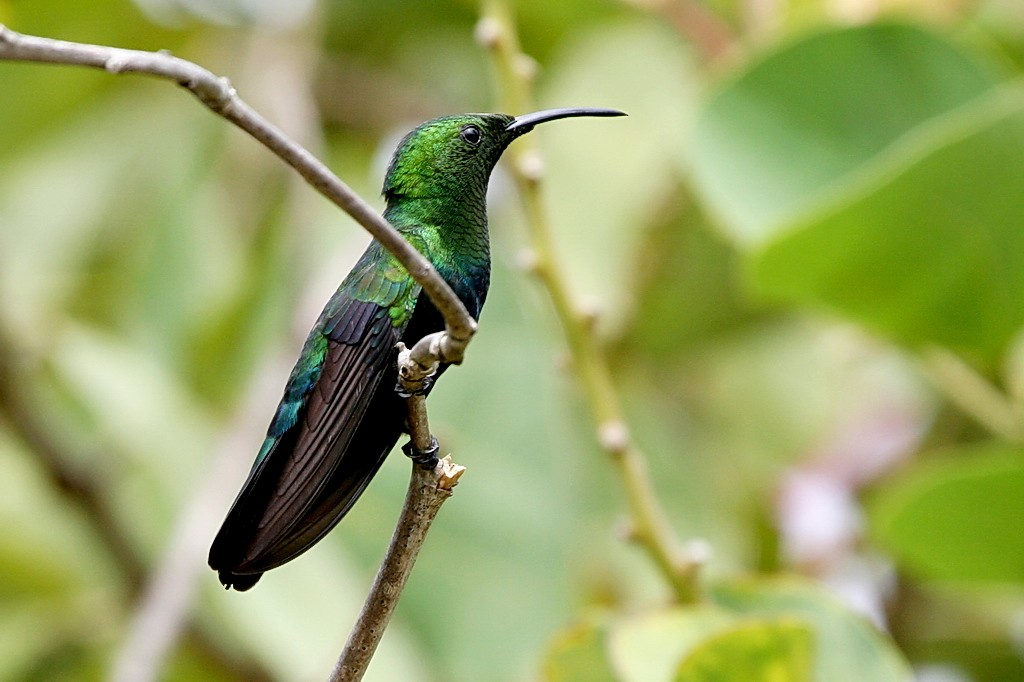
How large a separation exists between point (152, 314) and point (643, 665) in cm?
181

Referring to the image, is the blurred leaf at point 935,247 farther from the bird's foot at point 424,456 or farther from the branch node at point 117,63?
the branch node at point 117,63

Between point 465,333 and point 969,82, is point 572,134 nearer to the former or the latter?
point 969,82

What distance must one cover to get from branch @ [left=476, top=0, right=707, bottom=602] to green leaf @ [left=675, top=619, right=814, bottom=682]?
0.73ft

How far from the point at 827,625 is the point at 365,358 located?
1063 millimetres

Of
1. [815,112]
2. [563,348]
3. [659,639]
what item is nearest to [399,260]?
[659,639]

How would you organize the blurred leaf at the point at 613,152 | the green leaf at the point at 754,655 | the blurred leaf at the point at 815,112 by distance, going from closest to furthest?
the green leaf at the point at 754,655 < the blurred leaf at the point at 815,112 < the blurred leaf at the point at 613,152

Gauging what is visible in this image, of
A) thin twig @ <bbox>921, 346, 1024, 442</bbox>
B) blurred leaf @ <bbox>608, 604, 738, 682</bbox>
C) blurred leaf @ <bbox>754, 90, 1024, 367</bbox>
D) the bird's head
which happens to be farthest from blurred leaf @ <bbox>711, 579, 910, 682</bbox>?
the bird's head

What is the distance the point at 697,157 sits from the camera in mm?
2111

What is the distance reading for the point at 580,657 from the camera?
160cm

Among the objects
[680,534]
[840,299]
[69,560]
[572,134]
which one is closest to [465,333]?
[840,299]

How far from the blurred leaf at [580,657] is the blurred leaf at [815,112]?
739 mm

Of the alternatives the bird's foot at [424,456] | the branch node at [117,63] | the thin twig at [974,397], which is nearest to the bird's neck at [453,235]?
the bird's foot at [424,456]

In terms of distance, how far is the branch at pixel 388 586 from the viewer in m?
0.75

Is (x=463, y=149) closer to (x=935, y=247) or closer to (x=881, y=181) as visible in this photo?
(x=881, y=181)
